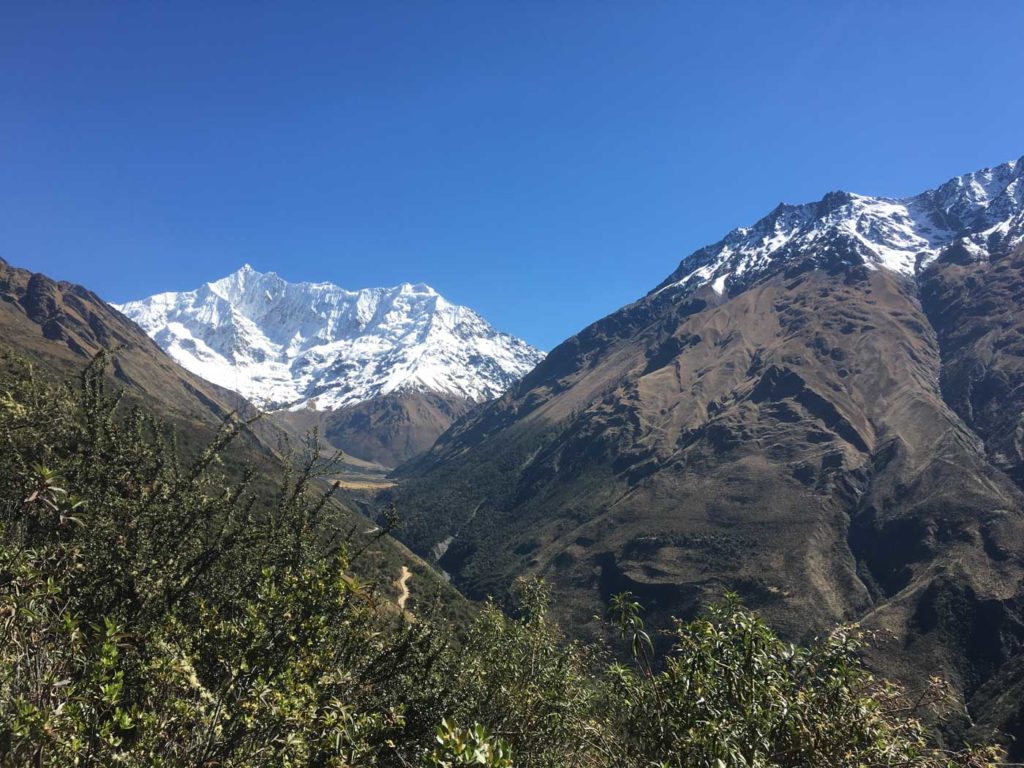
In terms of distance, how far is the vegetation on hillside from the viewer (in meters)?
8.37

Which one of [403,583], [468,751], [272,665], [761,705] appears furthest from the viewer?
[403,583]

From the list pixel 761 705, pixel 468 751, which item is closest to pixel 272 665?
pixel 468 751

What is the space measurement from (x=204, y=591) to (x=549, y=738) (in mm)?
10977

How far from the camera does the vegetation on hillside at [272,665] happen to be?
8367mm

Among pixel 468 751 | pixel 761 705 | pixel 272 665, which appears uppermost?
pixel 761 705

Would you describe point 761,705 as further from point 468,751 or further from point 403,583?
point 403,583

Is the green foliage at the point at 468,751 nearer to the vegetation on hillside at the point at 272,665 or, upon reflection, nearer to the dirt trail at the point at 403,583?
the vegetation on hillside at the point at 272,665

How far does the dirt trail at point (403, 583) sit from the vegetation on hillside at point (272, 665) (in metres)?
94.1

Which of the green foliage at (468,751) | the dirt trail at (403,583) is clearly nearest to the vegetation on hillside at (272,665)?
the green foliage at (468,751)

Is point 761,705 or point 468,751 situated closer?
point 468,751

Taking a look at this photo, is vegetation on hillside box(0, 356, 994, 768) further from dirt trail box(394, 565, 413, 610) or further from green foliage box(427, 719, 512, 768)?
dirt trail box(394, 565, 413, 610)

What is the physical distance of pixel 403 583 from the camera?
130 meters

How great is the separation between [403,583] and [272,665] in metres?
129

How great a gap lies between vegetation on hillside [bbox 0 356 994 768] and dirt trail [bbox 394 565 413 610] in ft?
309
